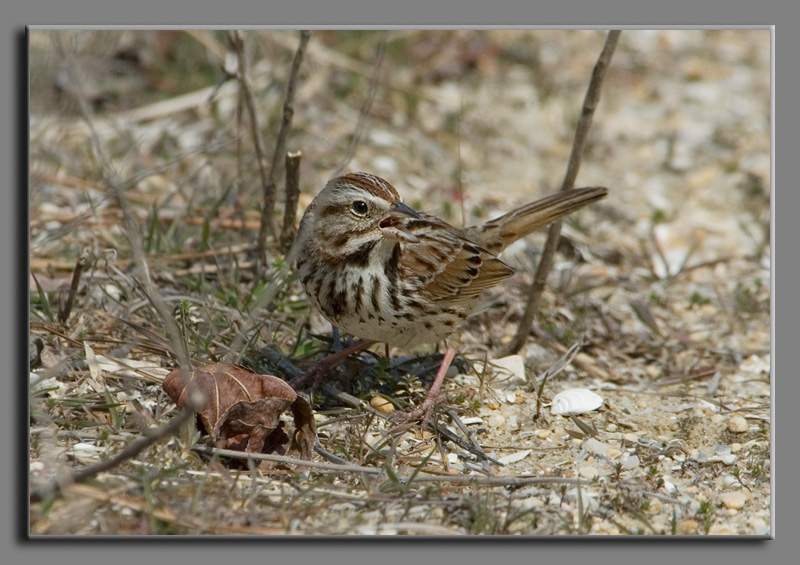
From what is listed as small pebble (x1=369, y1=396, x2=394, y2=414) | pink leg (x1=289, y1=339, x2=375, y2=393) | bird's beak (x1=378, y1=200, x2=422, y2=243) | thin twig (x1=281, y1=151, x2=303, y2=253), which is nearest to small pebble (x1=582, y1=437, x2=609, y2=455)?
small pebble (x1=369, y1=396, x2=394, y2=414)

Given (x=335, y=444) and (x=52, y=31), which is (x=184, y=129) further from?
(x=335, y=444)

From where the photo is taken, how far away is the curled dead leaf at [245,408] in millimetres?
4246

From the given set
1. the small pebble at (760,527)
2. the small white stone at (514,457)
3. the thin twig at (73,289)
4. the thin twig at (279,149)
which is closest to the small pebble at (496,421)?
the small white stone at (514,457)

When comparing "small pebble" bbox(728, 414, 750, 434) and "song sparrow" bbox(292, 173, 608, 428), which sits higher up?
"song sparrow" bbox(292, 173, 608, 428)

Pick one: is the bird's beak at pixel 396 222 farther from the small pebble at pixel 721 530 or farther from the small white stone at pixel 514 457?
the small pebble at pixel 721 530

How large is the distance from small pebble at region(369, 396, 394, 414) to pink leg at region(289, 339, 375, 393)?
0.26m

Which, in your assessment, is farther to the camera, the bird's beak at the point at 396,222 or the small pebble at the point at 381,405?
the small pebble at the point at 381,405

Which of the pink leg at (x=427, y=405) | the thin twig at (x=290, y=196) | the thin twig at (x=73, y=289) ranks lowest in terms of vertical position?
the pink leg at (x=427, y=405)

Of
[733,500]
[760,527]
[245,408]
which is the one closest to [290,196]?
[245,408]

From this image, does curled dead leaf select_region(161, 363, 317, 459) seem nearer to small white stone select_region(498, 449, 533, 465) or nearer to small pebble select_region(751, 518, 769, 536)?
small white stone select_region(498, 449, 533, 465)

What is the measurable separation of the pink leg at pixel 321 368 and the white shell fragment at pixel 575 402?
98 cm

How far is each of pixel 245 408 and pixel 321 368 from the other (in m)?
0.74

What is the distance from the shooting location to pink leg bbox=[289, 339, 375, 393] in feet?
15.9

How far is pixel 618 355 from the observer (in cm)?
586
